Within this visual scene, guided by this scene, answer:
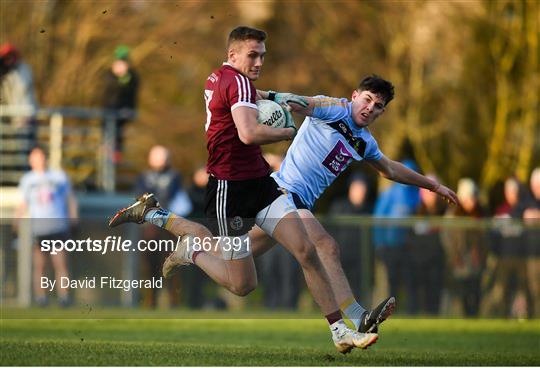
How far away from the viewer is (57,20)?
29.2 m

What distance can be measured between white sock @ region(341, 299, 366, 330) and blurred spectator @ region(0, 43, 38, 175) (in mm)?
10295

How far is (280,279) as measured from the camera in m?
18.9

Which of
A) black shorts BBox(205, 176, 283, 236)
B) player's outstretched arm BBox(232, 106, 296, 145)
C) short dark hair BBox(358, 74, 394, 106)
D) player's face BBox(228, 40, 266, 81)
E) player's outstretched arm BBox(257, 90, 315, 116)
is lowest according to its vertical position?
black shorts BBox(205, 176, 283, 236)

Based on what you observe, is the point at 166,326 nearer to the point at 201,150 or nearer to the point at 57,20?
the point at 57,20

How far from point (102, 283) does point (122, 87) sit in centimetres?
705

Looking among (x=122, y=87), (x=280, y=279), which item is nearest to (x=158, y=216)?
(x=280, y=279)

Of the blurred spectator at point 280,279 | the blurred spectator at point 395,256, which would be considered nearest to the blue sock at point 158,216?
the blurred spectator at point 280,279

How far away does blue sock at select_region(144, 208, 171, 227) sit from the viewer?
11828mm

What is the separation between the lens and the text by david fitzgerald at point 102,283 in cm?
1421

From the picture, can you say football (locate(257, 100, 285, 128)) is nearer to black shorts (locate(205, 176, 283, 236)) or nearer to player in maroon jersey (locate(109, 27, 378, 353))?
player in maroon jersey (locate(109, 27, 378, 353))

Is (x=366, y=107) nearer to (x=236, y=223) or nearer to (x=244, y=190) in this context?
(x=244, y=190)

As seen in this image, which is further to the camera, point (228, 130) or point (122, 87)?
point (122, 87)

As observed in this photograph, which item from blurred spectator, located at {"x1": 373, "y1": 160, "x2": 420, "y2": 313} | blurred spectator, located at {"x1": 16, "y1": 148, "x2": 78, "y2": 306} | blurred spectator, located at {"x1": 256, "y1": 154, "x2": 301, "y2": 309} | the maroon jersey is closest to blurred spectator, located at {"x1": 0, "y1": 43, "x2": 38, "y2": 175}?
blurred spectator, located at {"x1": 16, "y1": 148, "x2": 78, "y2": 306}

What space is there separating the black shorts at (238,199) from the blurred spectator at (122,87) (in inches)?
392
